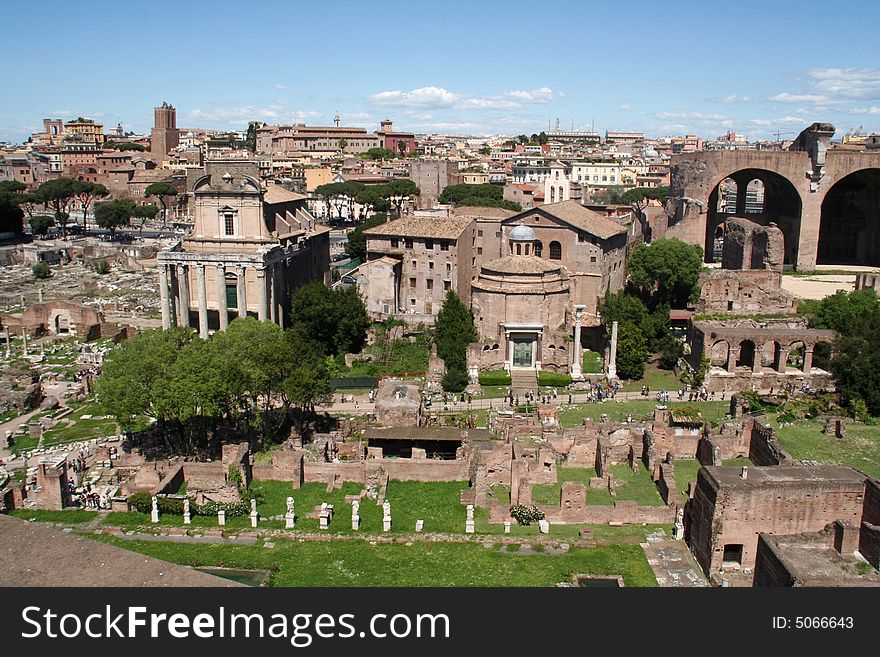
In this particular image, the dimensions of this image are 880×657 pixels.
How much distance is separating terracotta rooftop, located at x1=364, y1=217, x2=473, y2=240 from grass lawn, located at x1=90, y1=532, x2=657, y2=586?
1174 inches

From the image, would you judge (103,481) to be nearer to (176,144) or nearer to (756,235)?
(756,235)

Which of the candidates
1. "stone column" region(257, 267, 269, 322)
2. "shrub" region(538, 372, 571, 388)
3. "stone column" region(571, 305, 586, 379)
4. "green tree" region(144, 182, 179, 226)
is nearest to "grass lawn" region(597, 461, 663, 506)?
"shrub" region(538, 372, 571, 388)

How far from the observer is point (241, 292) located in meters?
50.8

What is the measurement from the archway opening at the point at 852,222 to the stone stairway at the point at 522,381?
126 feet

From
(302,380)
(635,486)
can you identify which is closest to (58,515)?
(302,380)

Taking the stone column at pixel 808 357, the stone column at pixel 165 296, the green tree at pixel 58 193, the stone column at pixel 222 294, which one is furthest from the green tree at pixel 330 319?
the green tree at pixel 58 193

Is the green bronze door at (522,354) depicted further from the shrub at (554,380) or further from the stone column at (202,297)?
the stone column at (202,297)

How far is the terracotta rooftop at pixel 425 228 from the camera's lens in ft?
180

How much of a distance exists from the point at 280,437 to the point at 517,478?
12844 millimetres

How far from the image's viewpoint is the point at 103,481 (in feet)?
112

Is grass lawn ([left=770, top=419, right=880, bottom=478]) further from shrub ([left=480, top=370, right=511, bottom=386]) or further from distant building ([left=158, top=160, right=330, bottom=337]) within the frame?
distant building ([left=158, top=160, right=330, bottom=337])

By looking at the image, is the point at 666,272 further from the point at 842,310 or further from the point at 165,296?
the point at 165,296

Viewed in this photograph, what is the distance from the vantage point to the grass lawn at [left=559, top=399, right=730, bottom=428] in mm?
40312
